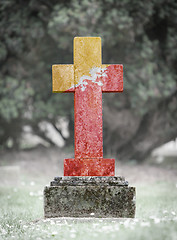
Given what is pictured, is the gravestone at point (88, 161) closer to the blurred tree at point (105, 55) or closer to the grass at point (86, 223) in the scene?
the grass at point (86, 223)

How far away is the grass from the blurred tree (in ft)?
12.6

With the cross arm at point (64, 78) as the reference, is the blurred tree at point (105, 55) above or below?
above

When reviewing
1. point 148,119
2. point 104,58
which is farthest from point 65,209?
point 148,119

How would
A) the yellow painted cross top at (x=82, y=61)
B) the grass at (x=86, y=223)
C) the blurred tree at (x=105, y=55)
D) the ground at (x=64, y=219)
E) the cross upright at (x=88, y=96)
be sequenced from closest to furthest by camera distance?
the grass at (x=86, y=223)
the ground at (x=64, y=219)
the cross upright at (x=88, y=96)
the yellow painted cross top at (x=82, y=61)
the blurred tree at (x=105, y=55)

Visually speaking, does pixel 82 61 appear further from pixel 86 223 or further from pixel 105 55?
pixel 105 55

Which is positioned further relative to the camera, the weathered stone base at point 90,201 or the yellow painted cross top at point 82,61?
the yellow painted cross top at point 82,61

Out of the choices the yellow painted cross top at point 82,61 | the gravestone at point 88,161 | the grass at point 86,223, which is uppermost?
the yellow painted cross top at point 82,61

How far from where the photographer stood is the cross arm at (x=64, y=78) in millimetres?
Result: 4555

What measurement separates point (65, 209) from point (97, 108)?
4.48 feet

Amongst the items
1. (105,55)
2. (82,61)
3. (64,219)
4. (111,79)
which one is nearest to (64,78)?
(82,61)

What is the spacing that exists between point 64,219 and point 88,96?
1.61 metres

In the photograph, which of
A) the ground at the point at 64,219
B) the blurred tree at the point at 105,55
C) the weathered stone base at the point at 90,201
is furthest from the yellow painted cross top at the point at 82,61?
the blurred tree at the point at 105,55

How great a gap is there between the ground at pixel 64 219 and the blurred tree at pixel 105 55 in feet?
4.29

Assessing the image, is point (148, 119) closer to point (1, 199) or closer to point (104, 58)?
point (104, 58)
